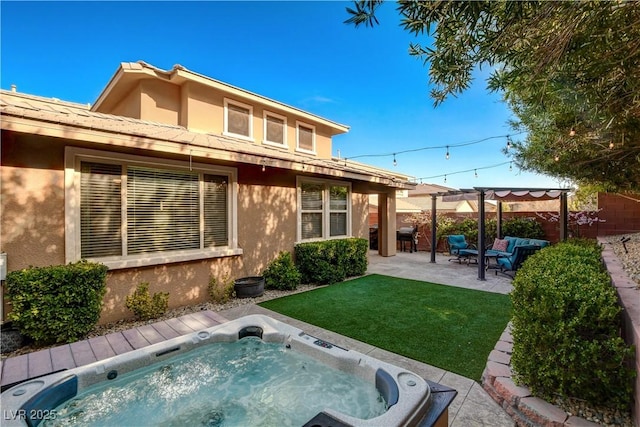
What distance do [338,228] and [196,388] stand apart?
7.21 meters

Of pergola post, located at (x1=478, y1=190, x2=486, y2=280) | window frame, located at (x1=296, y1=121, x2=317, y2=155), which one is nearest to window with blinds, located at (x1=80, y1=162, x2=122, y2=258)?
window frame, located at (x1=296, y1=121, x2=317, y2=155)

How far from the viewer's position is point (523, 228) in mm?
13172

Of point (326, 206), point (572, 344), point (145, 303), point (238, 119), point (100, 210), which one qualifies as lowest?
point (145, 303)

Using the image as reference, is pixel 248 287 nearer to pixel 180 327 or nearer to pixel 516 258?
pixel 180 327

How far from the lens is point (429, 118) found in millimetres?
15766

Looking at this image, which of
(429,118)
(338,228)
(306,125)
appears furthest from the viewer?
(429,118)

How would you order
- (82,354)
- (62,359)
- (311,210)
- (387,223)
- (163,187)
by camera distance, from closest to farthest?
(62,359) → (82,354) → (163,187) → (311,210) → (387,223)

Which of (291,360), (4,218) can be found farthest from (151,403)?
(4,218)

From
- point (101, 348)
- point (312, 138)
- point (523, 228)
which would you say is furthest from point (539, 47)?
point (523, 228)

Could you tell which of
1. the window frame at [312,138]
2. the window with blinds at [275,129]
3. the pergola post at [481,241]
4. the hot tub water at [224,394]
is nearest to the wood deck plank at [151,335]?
the hot tub water at [224,394]

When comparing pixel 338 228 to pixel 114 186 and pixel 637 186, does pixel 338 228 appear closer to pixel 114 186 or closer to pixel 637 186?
pixel 114 186

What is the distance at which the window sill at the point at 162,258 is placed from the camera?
5555mm

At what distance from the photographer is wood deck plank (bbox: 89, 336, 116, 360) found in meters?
3.84

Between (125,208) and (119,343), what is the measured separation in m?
2.66
